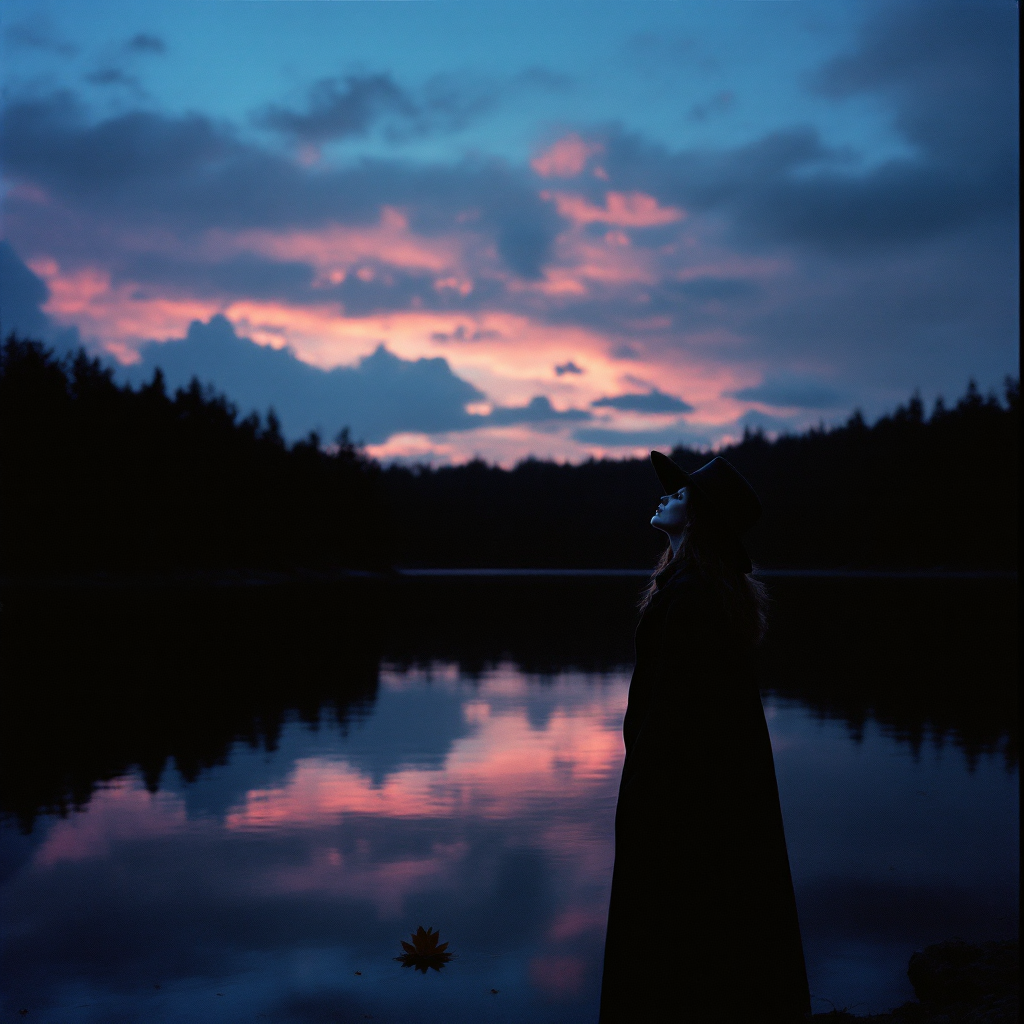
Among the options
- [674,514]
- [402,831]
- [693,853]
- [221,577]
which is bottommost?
[221,577]

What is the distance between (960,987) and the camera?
16.2ft

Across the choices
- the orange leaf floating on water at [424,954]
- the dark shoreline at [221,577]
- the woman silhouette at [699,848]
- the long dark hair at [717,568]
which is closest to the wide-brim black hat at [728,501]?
the long dark hair at [717,568]

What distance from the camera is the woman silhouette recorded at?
356 cm

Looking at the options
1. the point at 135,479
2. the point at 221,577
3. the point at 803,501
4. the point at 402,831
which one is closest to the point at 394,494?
the point at 803,501

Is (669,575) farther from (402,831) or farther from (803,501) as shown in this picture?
(803,501)

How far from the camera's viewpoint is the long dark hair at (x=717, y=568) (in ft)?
12.1

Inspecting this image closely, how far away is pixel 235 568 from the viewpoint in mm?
82500

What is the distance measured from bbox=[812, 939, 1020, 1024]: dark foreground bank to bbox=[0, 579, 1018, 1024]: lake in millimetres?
207

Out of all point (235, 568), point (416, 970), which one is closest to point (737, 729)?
point (416, 970)

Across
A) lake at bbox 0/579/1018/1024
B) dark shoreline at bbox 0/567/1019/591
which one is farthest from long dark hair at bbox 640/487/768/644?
dark shoreline at bbox 0/567/1019/591

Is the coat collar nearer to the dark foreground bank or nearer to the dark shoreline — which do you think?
the dark foreground bank

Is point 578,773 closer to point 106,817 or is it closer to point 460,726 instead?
point 460,726

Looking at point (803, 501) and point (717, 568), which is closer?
point (717, 568)

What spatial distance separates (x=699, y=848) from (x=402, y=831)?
5.04m
